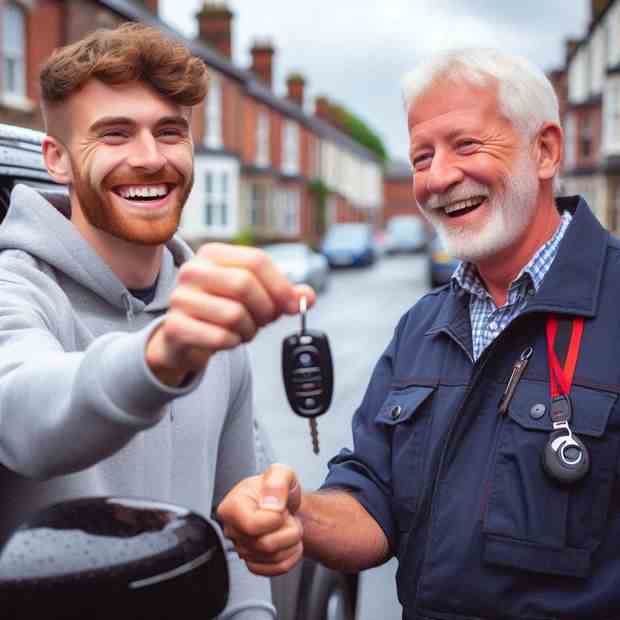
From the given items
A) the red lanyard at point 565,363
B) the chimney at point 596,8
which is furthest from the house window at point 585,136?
the red lanyard at point 565,363

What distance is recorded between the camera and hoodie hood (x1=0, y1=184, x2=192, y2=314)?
1990 mm

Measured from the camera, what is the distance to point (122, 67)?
1.94 metres

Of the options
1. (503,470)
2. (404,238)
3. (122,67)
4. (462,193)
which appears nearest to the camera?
(122,67)

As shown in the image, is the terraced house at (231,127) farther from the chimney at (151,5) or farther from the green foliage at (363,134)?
the green foliage at (363,134)

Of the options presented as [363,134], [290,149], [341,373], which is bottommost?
[341,373]

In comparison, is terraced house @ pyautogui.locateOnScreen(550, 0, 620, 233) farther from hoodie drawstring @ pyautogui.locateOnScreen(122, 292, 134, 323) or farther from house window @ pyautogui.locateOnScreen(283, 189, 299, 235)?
hoodie drawstring @ pyautogui.locateOnScreen(122, 292, 134, 323)

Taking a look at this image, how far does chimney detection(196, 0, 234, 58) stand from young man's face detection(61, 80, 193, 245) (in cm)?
3453

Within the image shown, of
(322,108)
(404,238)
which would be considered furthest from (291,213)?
(322,108)

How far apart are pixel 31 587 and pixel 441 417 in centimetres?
126

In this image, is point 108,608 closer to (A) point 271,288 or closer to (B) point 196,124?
(A) point 271,288

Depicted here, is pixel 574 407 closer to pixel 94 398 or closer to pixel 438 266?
pixel 94 398

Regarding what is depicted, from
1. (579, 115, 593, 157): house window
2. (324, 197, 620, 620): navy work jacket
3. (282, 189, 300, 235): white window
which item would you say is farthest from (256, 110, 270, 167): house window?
(324, 197, 620, 620): navy work jacket

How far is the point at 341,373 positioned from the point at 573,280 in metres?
9.72

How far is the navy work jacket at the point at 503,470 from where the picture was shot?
198 centimetres
